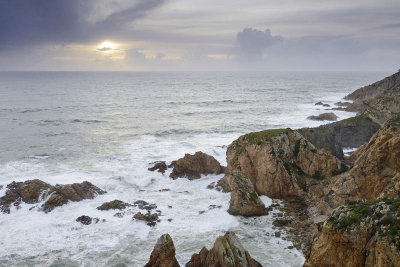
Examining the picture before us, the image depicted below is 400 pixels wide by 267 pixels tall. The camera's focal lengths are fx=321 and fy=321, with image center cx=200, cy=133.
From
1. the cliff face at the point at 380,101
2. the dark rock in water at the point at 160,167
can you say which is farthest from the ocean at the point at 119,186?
the cliff face at the point at 380,101

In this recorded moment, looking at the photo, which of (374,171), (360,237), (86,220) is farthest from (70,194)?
(374,171)

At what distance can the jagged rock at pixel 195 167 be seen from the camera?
120 ft

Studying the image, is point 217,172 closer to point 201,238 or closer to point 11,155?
point 201,238

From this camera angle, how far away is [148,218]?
2648 centimetres

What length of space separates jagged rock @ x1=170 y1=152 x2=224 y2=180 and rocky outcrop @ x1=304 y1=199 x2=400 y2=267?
825 inches

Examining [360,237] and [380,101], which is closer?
[360,237]

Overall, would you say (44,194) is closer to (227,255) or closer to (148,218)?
(148,218)

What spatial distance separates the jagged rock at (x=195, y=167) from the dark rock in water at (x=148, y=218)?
980 centimetres

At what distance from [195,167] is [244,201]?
1134 centimetres

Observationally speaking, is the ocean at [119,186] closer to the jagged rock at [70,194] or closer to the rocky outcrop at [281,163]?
the jagged rock at [70,194]

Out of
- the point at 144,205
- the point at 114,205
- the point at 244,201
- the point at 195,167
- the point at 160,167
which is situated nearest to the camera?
the point at 244,201

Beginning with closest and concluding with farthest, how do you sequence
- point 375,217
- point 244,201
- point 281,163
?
point 375,217
point 244,201
point 281,163

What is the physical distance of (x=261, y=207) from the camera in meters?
26.3

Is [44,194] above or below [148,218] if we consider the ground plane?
above
